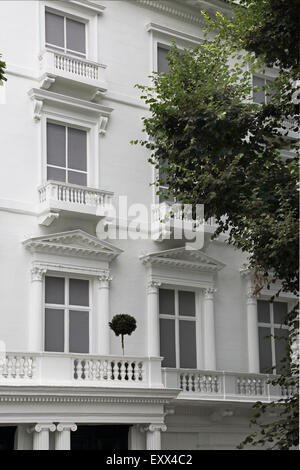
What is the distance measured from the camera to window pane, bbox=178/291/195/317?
982 inches

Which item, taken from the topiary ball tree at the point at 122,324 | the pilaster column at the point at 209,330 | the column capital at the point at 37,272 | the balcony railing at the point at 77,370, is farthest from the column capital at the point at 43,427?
the pilaster column at the point at 209,330

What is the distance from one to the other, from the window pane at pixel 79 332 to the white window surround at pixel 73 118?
3534 mm

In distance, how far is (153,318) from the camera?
78.2 feet

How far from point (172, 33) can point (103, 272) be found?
789 cm

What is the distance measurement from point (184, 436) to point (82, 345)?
3.61 m

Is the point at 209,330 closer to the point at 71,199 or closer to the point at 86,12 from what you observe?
the point at 71,199

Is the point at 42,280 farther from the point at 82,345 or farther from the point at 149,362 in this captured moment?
the point at 149,362

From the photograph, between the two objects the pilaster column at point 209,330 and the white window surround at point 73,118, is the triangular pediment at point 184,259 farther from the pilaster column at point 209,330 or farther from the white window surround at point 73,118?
the white window surround at point 73,118

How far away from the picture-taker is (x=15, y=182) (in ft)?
73.4

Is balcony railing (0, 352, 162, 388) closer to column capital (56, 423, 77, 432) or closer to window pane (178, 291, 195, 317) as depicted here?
column capital (56, 423, 77, 432)

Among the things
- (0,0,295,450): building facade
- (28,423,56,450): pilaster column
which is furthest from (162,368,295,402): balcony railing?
Answer: (28,423,56,450): pilaster column

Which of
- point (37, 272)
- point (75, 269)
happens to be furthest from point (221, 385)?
Result: point (37, 272)

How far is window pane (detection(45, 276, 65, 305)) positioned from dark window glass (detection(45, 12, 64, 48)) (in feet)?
21.5

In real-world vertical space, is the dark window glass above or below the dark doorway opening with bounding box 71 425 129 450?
above
